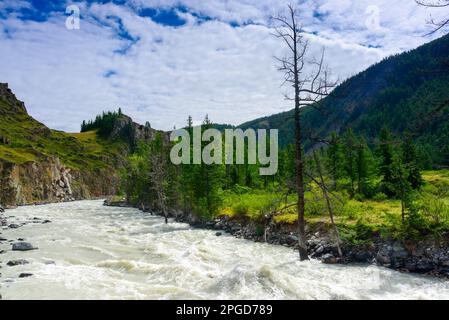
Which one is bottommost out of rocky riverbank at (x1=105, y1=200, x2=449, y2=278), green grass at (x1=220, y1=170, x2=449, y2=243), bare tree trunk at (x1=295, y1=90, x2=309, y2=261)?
rocky riverbank at (x1=105, y1=200, x2=449, y2=278)

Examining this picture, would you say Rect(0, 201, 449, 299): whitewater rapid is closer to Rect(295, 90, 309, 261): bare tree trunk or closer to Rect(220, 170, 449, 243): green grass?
Rect(295, 90, 309, 261): bare tree trunk

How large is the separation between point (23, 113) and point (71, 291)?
7149 inches

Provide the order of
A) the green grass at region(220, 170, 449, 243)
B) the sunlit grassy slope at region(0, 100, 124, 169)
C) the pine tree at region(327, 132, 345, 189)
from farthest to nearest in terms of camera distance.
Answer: the sunlit grassy slope at region(0, 100, 124, 169) < the pine tree at region(327, 132, 345, 189) < the green grass at region(220, 170, 449, 243)

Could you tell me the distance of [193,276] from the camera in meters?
15.5

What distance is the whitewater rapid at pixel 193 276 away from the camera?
1300cm

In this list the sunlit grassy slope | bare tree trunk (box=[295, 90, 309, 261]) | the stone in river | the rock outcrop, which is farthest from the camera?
the sunlit grassy slope

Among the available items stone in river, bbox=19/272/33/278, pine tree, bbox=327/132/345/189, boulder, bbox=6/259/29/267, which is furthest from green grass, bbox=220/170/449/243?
pine tree, bbox=327/132/345/189

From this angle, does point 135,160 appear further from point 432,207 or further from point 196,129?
point 432,207

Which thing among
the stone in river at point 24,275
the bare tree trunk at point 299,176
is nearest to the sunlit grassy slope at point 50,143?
the stone in river at point 24,275

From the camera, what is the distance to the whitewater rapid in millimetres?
13000

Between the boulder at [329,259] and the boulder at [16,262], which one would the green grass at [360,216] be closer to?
the boulder at [329,259]

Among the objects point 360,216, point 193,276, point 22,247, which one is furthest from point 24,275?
point 360,216

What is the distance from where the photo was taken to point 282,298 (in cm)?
1232
